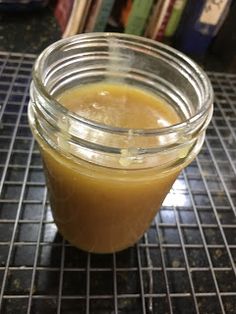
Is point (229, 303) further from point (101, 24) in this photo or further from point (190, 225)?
point (101, 24)

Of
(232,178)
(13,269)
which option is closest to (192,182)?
(232,178)

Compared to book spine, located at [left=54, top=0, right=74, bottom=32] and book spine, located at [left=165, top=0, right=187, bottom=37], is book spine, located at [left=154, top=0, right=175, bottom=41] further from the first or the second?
book spine, located at [left=54, top=0, right=74, bottom=32]

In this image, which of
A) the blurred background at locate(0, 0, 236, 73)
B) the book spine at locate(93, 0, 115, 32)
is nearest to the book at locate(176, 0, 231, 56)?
the blurred background at locate(0, 0, 236, 73)

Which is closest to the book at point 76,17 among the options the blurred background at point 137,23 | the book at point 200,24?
the blurred background at point 137,23

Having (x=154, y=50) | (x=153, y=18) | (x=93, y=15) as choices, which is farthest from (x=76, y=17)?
(x=154, y=50)

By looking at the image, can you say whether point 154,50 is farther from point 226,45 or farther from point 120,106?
point 226,45

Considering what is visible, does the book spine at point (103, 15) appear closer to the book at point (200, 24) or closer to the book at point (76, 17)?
the book at point (76, 17)
